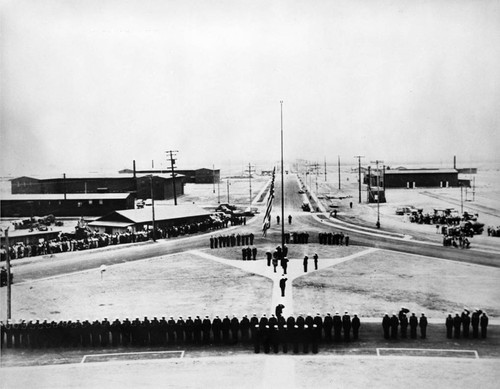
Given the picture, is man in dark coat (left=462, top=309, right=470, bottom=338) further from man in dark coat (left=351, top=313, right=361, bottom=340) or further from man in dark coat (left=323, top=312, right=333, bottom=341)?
man in dark coat (left=323, top=312, right=333, bottom=341)

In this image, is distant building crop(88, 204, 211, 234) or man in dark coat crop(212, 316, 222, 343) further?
distant building crop(88, 204, 211, 234)

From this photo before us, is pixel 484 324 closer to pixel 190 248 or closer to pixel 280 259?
pixel 280 259

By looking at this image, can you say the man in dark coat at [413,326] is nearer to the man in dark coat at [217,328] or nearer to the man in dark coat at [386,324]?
the man in dark coat at [386,324]

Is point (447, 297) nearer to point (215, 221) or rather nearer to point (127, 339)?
point (127, 339)

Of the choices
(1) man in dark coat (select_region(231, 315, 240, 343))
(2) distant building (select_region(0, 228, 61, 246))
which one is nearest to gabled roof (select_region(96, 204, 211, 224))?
(2) distant building (select_region(0, 228, 61, 246))

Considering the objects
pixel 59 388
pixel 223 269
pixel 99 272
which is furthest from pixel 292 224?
pixel 59 388

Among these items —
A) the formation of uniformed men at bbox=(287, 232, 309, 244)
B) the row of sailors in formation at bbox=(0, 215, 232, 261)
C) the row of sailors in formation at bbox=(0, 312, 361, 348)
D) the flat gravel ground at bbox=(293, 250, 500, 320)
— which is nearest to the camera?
the row of sailors in formation at bbox=(0, 312, 361, 348)

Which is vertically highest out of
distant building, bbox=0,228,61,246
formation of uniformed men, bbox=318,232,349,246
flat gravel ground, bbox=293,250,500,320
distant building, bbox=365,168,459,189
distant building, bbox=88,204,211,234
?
distant building, bbox=365,168,459,189

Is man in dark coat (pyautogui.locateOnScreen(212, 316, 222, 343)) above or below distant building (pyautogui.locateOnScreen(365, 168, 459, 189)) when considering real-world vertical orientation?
below

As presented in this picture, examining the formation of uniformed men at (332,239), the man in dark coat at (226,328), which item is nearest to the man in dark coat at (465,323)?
the man in dark coat at (226,328)
